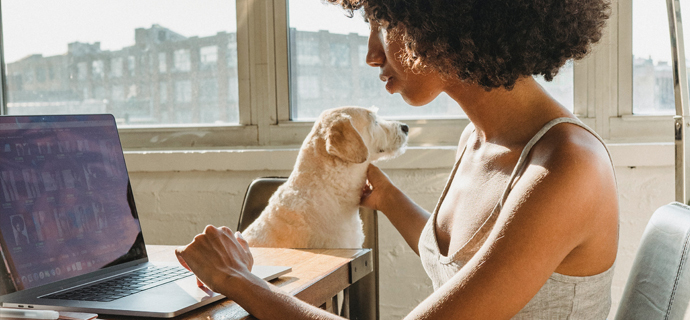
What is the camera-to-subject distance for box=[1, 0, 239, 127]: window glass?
2.92 metres

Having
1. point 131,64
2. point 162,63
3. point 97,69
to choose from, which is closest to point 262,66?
point 162,63

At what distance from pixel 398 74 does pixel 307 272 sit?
462 mm

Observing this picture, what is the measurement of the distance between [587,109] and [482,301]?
2.03m

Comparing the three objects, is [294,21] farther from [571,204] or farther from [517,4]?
[571,204]

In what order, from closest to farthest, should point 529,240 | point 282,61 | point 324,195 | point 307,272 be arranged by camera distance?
point 529,240 → point 307,272 → point 324,195 → point 282,61

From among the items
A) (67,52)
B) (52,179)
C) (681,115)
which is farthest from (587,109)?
(67,52)

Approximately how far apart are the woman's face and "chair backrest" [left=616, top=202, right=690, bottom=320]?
49cm

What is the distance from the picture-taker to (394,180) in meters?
2.52

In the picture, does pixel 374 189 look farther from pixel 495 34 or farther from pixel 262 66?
pixel 262 66

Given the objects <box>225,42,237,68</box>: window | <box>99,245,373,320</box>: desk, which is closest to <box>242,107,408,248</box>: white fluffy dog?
<box>99,245,373,320</box>: desk

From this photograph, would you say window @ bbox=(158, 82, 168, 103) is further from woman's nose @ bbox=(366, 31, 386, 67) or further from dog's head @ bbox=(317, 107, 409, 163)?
woman's nose @ bbox=(366, 31, 386, 67)

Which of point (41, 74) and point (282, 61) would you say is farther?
point (41, 74)

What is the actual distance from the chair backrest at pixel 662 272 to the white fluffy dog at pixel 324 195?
90 cm

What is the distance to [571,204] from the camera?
0.82 metres
